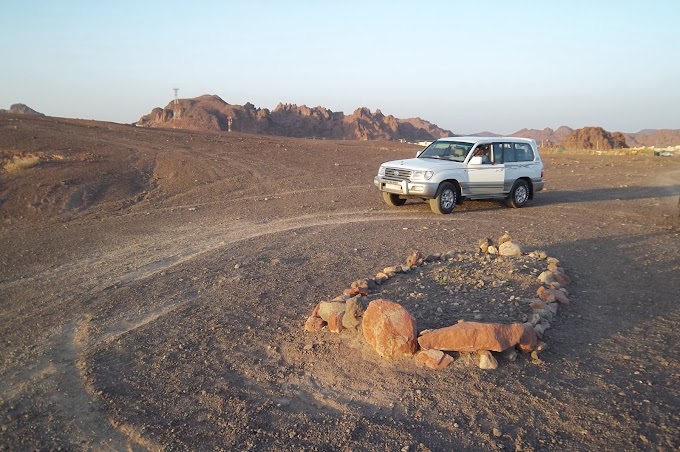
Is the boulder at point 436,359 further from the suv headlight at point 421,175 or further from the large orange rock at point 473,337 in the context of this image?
the suv headlight at point 421,175

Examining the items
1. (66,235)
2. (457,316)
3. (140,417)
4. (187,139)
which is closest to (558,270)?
(457,316)

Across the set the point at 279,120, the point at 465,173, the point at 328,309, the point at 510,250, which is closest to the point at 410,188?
the point at 465,173

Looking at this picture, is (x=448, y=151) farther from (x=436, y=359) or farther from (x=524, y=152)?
(x=436, y=359)

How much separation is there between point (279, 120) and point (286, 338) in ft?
302

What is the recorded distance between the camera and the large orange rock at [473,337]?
5055mm

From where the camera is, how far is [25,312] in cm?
679

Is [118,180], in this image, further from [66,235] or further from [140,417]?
[140,417]

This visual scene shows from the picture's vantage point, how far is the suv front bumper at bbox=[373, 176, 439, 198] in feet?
43.1

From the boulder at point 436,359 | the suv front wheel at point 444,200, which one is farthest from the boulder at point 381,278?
the suv front wheel at point 444,200

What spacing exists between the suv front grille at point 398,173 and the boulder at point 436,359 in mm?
8646

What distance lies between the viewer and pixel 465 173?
1371 cm

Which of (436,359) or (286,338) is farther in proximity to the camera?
(286,338)

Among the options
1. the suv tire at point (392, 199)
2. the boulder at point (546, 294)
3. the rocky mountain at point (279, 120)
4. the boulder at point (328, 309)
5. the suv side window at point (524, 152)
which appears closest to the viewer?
the boulder at point (328, 309)

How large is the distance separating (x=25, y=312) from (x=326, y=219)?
6917 mm
